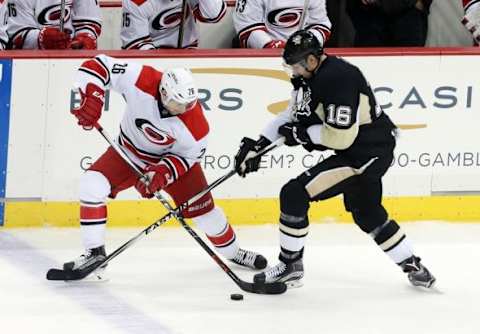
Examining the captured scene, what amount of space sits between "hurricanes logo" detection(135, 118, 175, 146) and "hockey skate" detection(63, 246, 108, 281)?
0.46 m

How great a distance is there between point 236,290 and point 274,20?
1.89 metres

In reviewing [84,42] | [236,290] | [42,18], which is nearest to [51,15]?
[42,18]

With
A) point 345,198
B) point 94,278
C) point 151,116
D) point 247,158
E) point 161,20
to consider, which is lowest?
point 94,278

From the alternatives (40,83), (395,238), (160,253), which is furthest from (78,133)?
(395,238)

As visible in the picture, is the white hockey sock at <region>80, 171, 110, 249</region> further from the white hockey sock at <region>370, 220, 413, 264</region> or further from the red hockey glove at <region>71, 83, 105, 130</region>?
the white hockey sock at <region>370, 220, 413, 264</region>

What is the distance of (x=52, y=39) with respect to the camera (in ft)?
22.0

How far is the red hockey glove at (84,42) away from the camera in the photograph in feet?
22.1

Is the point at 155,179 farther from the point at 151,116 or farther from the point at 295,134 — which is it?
the point at 295,134

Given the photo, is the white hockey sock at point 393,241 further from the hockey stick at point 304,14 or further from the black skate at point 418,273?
the hockey stick at point 304,14

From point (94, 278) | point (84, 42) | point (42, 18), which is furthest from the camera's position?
point (42, 18)

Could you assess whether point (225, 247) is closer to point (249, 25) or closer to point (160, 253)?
point (160, 253)

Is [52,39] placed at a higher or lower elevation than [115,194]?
higher

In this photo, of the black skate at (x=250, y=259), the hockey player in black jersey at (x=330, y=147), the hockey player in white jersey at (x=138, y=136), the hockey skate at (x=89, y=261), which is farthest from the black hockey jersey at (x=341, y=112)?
the hockey skate at (x=89, y=261)

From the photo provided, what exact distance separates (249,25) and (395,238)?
5.83 ft
